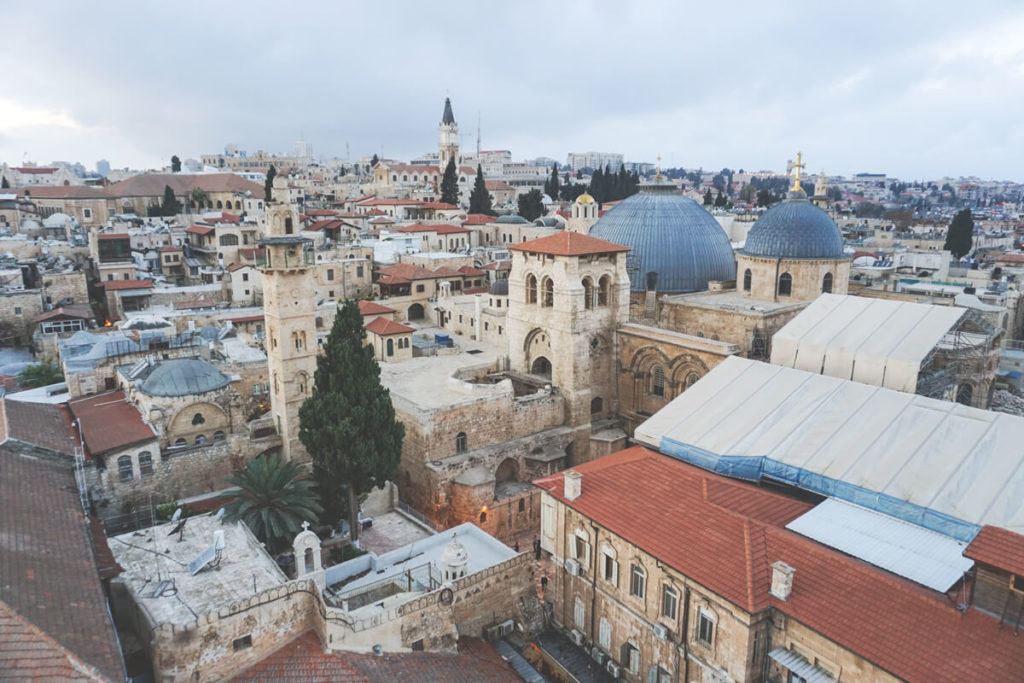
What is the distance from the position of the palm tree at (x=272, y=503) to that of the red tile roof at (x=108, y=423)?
495cm

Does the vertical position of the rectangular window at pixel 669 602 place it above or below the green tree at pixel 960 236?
below

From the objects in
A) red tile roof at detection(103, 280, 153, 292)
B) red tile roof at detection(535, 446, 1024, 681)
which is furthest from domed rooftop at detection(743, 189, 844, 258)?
red tile roof at detection(103, 280, 153, 292)

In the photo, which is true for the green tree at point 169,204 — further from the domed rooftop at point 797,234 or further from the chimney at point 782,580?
the chimney at point 782,580

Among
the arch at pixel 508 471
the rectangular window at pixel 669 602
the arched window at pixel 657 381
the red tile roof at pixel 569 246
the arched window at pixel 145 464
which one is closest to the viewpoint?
the rectangular window at pixel 669 602

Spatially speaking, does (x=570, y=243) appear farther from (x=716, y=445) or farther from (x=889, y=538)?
(x=889, y=538)

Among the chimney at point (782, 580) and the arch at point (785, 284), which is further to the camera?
the arch at point (785, 284)

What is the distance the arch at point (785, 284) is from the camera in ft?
98.1

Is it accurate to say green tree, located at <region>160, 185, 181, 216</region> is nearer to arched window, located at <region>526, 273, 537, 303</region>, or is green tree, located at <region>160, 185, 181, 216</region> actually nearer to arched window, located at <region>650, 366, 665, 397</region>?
arched window, located at <region>526, 273, 537, 303</region>

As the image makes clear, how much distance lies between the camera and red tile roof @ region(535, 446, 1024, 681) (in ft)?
37.1

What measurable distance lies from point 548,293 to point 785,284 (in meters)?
10.9

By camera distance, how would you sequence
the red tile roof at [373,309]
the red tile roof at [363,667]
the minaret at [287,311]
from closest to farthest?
the red tile roof at [363,667], the minaret at [287,311], the red tile roof at [373,309]

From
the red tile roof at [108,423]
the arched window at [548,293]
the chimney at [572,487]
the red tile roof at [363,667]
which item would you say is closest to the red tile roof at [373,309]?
the arched window at [548,293]

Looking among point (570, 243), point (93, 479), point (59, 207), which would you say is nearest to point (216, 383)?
point (93, 479)

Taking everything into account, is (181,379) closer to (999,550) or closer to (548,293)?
(548,293)
